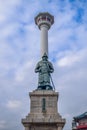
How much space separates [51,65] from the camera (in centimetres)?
5950

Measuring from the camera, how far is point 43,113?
5084 centimetres

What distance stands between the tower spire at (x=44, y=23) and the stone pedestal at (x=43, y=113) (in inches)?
621

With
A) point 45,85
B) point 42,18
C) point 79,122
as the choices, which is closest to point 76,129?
point 79,122

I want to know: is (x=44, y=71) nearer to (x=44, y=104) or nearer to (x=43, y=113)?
(x=44, y=104)

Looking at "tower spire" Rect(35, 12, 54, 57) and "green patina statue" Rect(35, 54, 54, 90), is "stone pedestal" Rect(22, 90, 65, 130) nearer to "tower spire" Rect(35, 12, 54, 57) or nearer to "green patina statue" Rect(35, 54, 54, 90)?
"green patina statue" Rect(35, 54, 54, 90)

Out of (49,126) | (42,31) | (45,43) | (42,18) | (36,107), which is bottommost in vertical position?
(49,126)

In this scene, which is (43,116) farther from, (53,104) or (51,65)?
(51,65)

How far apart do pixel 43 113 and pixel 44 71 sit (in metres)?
10.7

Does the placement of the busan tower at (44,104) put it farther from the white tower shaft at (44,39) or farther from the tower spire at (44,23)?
the tower spire at (44,23)

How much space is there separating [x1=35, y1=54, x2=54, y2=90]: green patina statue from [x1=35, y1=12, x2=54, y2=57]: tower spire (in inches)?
261

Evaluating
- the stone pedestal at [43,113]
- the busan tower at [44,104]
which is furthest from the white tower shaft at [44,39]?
the stone pedestal at [43,113]

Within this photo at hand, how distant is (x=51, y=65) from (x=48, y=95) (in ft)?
29.2

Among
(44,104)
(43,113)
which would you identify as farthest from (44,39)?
(43,113)

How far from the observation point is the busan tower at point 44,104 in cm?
4912
